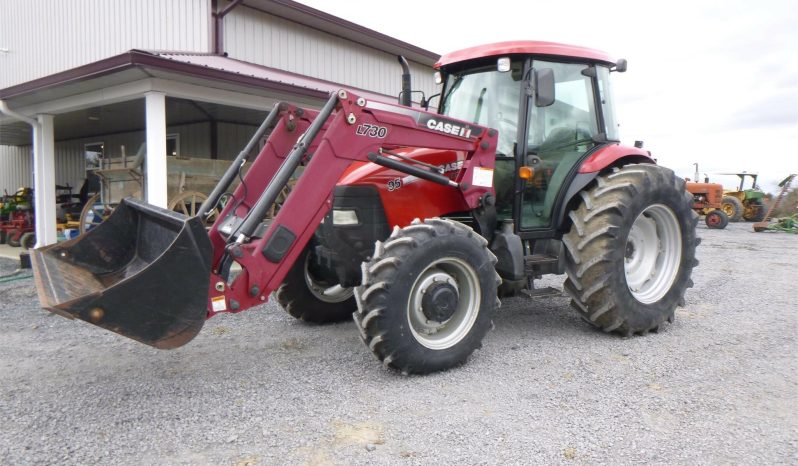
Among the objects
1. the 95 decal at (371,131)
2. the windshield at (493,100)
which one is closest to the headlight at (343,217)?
the 95 decal at (371,131)

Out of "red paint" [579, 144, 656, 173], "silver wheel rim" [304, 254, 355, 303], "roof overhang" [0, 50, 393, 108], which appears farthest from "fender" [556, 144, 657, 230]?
"roof overhang" [0, 50, 393, 108]

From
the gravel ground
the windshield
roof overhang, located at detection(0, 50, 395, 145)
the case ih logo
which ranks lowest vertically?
the gravel ground

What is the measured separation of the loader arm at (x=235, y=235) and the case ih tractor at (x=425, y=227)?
1cm

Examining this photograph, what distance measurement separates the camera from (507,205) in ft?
15.6

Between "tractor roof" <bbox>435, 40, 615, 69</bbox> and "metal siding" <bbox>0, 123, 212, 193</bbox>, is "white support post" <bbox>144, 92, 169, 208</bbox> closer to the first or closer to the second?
"tractor roof" <bbox>435, 40, 615, 69</bbox>

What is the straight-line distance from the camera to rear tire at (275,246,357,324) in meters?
4.86

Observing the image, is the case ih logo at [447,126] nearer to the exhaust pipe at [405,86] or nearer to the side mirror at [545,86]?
the side mirror at [545,86]

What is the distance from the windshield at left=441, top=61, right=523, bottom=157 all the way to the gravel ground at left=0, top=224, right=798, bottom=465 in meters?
1.76

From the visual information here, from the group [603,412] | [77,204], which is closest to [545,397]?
[603,412]

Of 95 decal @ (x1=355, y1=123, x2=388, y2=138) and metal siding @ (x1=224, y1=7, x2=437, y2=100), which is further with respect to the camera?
metal siding @ (x1=224, y1=7, x2=437, y2=100)

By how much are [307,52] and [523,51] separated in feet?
29.9

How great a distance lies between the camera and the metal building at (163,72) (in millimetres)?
7969

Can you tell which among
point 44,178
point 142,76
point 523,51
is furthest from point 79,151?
point 523,51

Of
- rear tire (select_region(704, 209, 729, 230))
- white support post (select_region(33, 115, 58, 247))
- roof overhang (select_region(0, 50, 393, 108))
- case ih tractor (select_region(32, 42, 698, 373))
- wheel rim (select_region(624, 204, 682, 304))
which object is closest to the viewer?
case ih tractor (select_region(32, 42, 698, 373))
